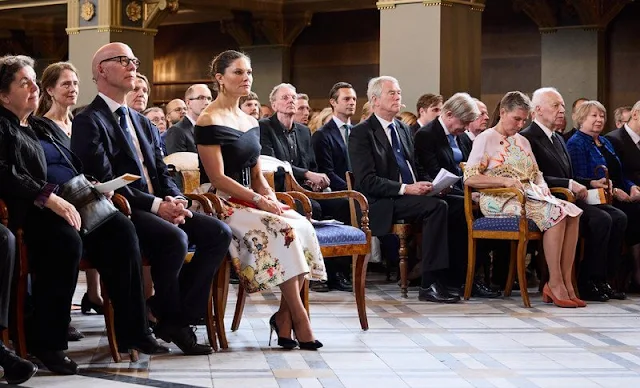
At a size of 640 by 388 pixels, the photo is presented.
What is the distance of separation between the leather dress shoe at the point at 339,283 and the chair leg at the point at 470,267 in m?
0.87

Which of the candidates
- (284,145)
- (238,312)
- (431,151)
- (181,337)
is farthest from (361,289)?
(284,145)

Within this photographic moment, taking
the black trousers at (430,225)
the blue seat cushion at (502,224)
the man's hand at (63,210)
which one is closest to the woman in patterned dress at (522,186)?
the blue seat cushion at (502,224)

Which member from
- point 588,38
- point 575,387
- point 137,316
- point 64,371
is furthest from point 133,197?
point 588,38

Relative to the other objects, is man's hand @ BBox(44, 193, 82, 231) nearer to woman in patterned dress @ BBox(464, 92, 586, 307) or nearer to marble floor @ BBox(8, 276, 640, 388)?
marble floor @ BBox(8, 276, 640, 388)

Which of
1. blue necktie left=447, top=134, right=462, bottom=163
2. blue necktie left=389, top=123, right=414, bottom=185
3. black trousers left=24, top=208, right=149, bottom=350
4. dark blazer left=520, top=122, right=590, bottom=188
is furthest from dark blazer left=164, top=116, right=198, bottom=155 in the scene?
black trousers left=24, top=208, right=149, bottom=350

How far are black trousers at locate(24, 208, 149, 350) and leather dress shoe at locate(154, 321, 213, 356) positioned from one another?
0.22 metres

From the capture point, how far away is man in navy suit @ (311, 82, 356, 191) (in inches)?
333

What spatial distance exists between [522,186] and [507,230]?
294 mm

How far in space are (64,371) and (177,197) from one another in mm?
1074

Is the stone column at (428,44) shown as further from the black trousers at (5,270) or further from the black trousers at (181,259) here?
the black trousers at (5,270)

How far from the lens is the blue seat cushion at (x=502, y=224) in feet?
23.4

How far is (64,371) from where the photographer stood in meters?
4.65

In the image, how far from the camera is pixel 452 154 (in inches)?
313

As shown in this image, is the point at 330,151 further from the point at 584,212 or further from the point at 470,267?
the point at 584,212
